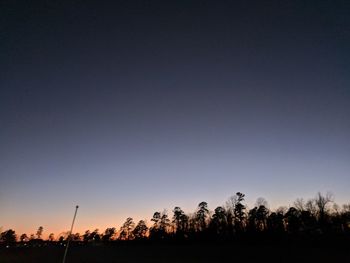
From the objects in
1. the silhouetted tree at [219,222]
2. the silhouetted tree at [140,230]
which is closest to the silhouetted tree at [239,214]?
the silhouetted tree at [219,222]

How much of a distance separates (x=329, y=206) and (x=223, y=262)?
61.4 m

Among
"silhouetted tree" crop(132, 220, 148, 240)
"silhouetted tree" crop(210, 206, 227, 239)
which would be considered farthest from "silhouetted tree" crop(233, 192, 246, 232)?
"silhouetted tree" crop(132, 220, 148, 240)

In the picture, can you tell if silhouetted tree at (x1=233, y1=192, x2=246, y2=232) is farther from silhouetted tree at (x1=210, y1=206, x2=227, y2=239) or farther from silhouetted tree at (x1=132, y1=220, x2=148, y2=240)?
silhouetted tree at (x1=132, y1=220, x2=148, y2=240)

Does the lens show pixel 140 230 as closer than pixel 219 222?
No

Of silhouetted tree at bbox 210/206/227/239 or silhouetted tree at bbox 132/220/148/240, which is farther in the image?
silhouetted tree at bbox 132/220/148/240

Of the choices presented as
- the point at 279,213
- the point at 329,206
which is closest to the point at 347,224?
the point at 329,206

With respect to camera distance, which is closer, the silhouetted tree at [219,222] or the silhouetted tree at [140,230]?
the silhouetted tree at [219,222]

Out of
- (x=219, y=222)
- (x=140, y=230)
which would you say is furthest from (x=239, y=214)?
(x=140, y=230)

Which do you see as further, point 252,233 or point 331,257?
point 252,233

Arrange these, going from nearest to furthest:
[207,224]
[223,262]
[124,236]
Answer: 1. [223,262]
2. [207,224]
3. [124,236]

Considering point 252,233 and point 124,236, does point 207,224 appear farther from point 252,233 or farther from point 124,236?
point 124,236

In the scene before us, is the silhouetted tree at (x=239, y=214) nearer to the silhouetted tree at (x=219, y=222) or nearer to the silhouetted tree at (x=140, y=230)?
the silhouetted tree at (x=219, y=222)

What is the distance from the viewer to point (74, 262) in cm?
5688

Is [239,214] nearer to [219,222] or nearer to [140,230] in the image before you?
[219,222]
